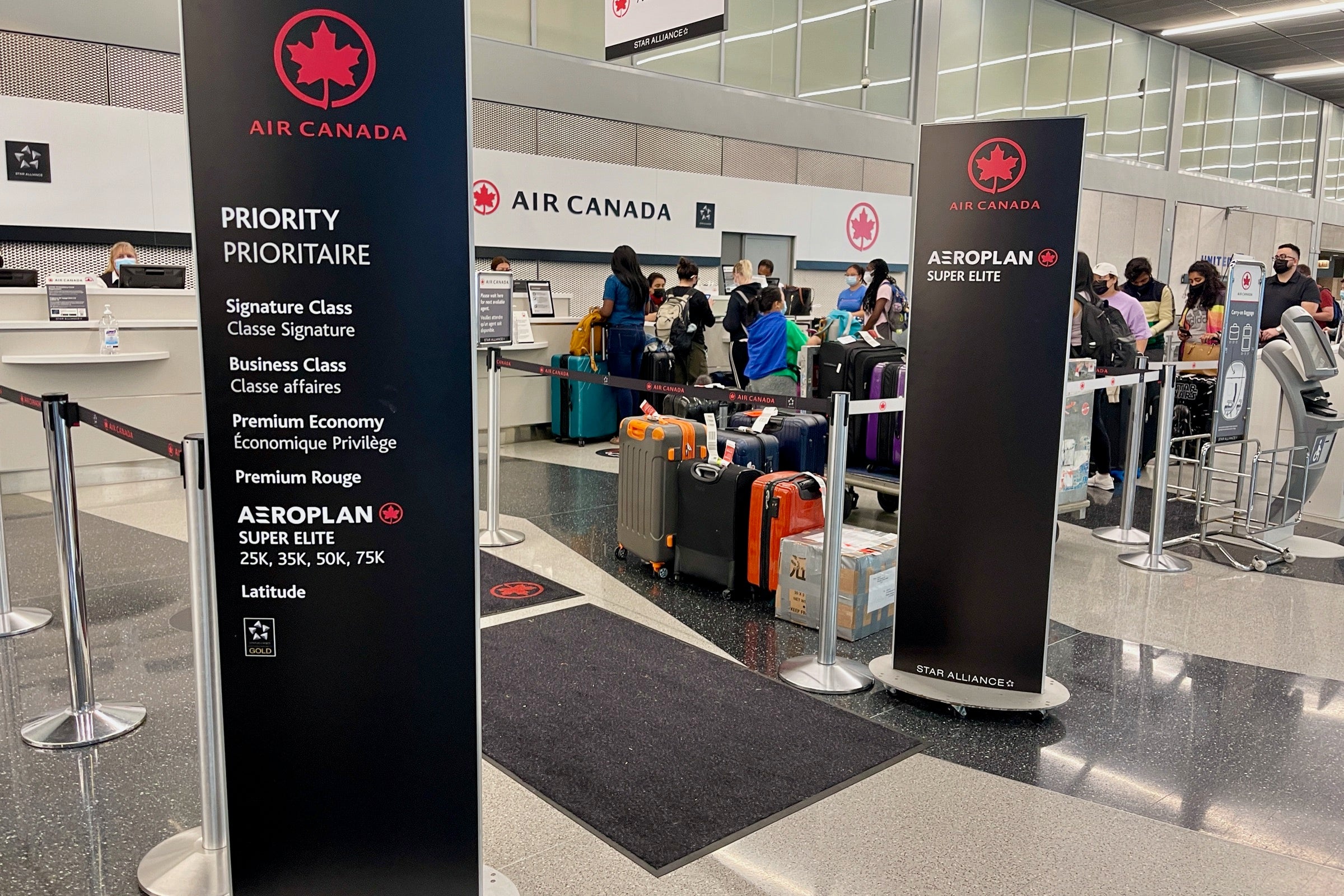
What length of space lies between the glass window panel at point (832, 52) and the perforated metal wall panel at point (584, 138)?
3359 mm

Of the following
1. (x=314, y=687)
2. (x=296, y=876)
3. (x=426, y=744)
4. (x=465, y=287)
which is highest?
(x=465, y=287)

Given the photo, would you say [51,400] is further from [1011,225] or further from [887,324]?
[887,324]

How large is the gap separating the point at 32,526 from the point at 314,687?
4.58m

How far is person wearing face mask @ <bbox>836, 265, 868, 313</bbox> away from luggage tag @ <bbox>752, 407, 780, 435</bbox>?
5.34 metres

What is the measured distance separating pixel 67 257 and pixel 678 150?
706 cm

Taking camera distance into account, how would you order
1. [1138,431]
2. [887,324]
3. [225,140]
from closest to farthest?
1. [225,140]
2. [1138,431]
3. [887,324]

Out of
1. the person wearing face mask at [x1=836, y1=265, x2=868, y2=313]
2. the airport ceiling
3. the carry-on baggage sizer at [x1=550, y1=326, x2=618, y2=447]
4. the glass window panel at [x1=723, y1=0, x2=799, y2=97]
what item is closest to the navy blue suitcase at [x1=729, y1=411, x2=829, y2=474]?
the carry-on baggage sizer at [x1=550, y1=326, x2=618, y2=447]

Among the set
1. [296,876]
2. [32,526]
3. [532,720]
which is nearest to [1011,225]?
[532,720]

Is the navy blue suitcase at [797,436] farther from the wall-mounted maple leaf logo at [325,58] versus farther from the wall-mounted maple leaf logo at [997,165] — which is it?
the wall-mounted maple leaf logo at [325,58]

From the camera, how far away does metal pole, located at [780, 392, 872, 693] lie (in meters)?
3.37

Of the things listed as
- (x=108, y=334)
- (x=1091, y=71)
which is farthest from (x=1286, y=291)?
(x=1091, y=71)

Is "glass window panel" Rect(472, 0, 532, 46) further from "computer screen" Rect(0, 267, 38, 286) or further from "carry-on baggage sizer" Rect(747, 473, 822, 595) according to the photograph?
"carry-on baggage sizer" Rect(747, 473, 822, 595)

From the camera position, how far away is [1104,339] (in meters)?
6.51

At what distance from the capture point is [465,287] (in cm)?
185
